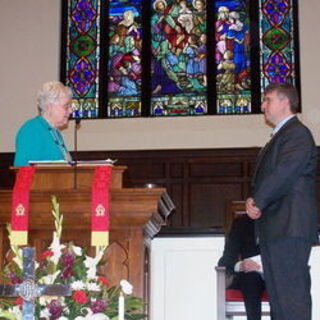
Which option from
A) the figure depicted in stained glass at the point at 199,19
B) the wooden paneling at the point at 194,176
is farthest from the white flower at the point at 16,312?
the figure depicted in stained glass at the point at 199,19

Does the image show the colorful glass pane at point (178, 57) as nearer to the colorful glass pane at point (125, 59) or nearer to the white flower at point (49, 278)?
the colorful glass pane at point (125, 59)

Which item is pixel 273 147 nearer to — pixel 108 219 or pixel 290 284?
pixel 290 284

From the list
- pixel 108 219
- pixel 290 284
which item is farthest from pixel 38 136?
pixel 290 284

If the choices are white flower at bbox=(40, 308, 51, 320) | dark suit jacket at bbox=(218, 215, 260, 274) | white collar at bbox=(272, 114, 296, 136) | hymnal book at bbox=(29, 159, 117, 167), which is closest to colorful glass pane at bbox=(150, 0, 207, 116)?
dark suit jacket at bbox=(218, 215, 260, 274)

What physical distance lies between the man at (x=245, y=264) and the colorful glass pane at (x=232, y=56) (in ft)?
11.7

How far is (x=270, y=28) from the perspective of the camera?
8.49m

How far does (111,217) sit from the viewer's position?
10.7ft

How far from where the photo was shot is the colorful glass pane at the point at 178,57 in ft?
27.8

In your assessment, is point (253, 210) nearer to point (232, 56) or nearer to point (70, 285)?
point (70, 285)

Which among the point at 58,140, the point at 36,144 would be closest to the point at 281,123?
the point at 58,140

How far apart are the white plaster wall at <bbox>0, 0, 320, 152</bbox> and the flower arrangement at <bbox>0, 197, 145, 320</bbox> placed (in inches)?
223

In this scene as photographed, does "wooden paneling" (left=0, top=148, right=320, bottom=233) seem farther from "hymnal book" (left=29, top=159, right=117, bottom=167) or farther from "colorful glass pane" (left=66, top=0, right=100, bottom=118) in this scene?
"hymnal book" (left=29, top=159, right=117, bottom=167)

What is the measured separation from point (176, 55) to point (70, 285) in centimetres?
643

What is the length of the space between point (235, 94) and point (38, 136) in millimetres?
4800
